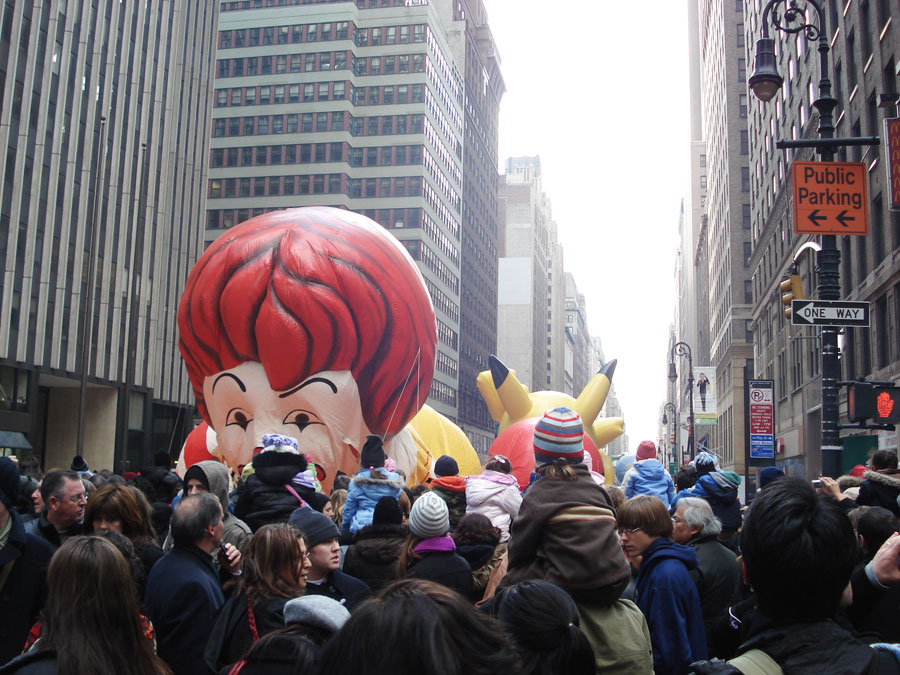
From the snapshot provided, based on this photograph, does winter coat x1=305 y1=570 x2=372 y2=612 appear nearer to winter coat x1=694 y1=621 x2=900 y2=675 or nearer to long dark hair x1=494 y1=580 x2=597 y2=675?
long dark hair x1=494 y1=580 x2=597 y2=675

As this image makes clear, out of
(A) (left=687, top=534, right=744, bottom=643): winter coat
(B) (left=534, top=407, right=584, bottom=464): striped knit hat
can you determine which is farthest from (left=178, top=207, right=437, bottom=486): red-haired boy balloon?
(A) (left=687, top=534, right=744, bottom=643): winter coat

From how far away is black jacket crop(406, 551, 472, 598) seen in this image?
16.4ft

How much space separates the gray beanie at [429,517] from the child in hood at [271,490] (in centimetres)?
142

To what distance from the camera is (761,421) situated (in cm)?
1628

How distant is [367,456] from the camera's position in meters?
8.80

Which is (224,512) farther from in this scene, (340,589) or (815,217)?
(815,217)

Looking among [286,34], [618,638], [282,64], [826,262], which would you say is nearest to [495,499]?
[618,638]

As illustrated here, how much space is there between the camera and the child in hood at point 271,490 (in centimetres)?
630

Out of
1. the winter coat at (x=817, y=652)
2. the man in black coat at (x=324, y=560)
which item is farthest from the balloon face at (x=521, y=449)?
the winter coat at (x=817, y=652)

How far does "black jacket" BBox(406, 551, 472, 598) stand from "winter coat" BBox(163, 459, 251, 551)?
1135 millimetres

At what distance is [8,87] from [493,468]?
113 ft

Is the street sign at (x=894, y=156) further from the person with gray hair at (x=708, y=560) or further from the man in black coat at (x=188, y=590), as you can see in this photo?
the man in black coat at (x=188, y=590)

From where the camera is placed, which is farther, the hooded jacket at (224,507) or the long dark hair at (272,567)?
the hooded jacket at (224,507)

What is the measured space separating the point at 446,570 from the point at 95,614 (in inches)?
91.5
